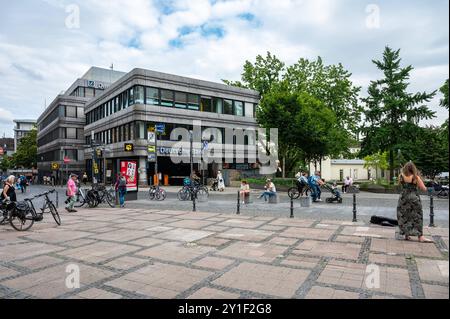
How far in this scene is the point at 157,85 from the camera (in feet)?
118

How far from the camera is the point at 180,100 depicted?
38.0 meters

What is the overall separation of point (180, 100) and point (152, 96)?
354cm

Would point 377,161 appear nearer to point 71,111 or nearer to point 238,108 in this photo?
point 238,108

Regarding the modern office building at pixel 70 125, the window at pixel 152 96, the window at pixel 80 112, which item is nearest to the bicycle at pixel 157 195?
the window at pixel 152 96

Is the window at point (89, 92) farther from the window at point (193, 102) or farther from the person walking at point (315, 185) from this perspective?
the person walking at point (315, 185)

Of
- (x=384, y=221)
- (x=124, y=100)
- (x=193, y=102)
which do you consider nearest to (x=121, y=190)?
(x=384, y=221)

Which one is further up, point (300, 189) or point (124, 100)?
point (124, 100)

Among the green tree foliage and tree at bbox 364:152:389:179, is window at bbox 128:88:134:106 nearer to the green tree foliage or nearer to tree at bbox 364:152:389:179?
the green tree foliage

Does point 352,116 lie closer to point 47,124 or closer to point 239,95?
point 239,95

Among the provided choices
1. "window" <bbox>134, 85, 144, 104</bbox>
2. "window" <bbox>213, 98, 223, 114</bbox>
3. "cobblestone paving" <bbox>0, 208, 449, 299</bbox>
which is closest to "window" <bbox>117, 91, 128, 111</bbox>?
"window" <bbox>134, 85, 144, 104</bbox>

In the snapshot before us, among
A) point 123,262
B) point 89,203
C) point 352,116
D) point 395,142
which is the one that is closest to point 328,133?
point 395,142

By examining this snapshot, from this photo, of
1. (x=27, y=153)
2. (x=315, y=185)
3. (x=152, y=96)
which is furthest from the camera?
(x=27, y=153)

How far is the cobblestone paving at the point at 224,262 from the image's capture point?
473cm
